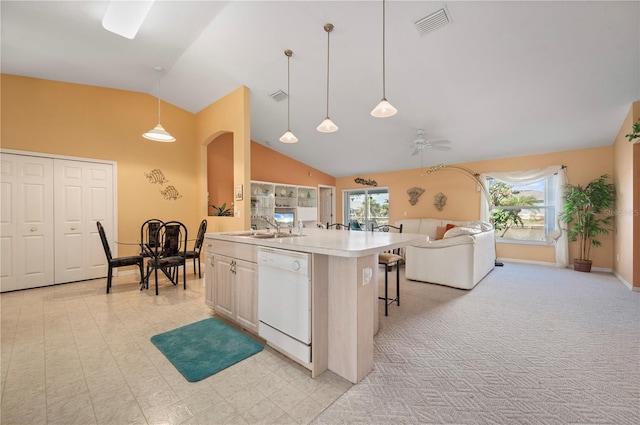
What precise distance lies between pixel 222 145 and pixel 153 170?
65.3 inches

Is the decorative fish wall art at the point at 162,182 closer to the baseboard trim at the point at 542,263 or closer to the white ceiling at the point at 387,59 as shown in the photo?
the white ceiling at the point at 387,59

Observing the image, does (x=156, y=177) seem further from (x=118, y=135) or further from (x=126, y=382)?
(x=126, y=382)

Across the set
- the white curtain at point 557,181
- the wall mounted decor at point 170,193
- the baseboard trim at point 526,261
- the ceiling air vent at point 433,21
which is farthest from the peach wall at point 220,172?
the baseboard trim at point 526,261

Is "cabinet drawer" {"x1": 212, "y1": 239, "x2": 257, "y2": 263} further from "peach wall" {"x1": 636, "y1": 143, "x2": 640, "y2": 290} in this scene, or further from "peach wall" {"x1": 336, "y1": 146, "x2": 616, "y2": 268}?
"peach wall" {"x1": 336, "y1": 146, "x2": 616, "y2": 268}

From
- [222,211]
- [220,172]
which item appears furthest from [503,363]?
[220,172]

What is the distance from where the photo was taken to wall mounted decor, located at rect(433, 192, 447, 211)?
6.77 meters

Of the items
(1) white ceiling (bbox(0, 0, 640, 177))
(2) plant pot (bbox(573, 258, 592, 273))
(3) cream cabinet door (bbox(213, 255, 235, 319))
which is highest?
(1) white ceiling (bbox(0, 0, 640, 177))

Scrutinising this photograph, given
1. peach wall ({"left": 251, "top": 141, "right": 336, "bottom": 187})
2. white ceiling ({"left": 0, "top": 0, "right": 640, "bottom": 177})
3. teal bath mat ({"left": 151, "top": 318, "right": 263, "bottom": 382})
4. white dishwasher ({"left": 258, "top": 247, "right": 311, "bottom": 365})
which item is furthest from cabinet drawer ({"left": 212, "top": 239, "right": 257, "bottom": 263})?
peach wall ({"left": 251, "top": 141, "right": 336, "bottom": 187})

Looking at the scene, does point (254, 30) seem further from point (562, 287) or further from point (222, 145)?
point (562, 287)

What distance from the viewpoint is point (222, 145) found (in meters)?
6.26

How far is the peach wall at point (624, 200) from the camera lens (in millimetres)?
3795

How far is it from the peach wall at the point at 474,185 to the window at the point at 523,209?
1.04ft

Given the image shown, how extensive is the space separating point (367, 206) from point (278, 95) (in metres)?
5.06

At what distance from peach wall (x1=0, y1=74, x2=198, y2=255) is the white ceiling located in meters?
0.28
